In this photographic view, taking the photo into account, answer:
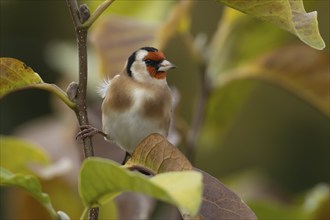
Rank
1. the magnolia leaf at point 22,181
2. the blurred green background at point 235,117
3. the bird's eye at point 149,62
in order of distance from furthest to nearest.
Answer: the blurred green background at point 235,117 → the bird's eye at point 149,62 → the magnolia leaf at point 22,181

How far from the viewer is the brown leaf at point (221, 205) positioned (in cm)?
122

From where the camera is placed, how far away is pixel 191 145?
1.97 metres

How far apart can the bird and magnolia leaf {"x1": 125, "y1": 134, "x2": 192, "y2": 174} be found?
0.60 meters

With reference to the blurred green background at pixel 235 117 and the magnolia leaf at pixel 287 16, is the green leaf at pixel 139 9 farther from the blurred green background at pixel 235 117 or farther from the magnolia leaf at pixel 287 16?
the magnolia leaf at pixel 287 16

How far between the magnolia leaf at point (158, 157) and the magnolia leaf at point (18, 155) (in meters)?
0.70

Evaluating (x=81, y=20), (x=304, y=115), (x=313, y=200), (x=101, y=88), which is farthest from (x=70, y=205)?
(x=304, y=115)

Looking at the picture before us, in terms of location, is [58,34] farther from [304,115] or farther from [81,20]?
[81,20]

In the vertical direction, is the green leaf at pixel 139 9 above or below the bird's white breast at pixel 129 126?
above

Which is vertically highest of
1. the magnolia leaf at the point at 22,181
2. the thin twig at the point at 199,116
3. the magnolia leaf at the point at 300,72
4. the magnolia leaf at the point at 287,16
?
the magnolia leaf at the point at 287,16

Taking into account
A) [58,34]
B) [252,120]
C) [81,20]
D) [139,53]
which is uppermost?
[81,20]

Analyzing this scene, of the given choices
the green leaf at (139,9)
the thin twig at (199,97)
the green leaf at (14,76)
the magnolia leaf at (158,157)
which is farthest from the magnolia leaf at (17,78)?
the green leaf at (139,9)

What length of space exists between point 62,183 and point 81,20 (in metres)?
0.95

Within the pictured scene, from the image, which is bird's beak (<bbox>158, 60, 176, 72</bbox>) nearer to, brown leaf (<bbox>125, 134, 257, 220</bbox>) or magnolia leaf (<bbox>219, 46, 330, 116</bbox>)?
magnolia leaf (<bbox>219, 46, 330, 116</bbox>)

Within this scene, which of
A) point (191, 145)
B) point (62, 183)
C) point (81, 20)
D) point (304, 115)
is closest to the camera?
point (81, 20)
